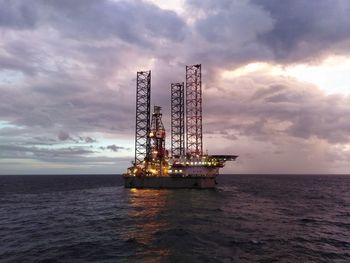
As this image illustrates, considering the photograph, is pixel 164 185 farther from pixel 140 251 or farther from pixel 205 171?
pixel 140 251

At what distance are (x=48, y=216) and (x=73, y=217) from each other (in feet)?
16.6

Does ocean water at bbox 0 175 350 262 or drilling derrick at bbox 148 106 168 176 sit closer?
ocean water at bbox 0 175 350 262

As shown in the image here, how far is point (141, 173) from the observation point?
4119 inches

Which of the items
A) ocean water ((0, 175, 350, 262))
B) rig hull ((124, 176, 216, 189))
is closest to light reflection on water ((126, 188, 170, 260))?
ocean water ((0, 175, 350, 262))

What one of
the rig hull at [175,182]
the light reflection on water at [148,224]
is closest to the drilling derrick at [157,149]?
the rig hull at [175,182]

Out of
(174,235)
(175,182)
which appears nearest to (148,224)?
(174,235)

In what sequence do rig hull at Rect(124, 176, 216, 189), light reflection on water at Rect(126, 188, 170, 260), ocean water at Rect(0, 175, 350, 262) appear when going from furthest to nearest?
1. rig hull at Rect(124, 176, 216, 189)
2. light reflection on water at Rect(126, 188, 170, 260)
3. ocean water at Rect(0, 175, 350, 262)

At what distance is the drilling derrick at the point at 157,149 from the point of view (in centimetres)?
10458

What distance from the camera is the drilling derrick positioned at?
105 m

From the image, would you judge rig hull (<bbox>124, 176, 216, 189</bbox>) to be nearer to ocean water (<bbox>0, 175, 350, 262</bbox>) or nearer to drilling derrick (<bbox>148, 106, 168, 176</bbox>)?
drilling derrick (<bbox>148, 106, 168, 176</bbox>)

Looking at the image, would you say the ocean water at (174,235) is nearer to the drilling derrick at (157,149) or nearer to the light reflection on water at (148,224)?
the light reflection on water at (148,224)

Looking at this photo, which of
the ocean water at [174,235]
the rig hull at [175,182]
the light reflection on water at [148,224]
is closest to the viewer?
the ocean water at [174,235]

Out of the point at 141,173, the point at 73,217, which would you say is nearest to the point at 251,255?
the point at 73,217

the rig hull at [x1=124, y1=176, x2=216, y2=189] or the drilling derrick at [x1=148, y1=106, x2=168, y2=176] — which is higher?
the drilling derrick at [x1=148, y1=106, x2=168, y2=176]
